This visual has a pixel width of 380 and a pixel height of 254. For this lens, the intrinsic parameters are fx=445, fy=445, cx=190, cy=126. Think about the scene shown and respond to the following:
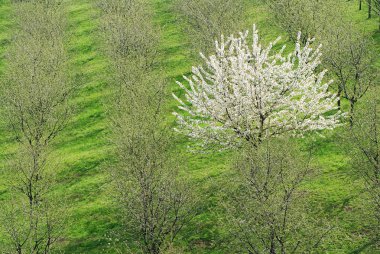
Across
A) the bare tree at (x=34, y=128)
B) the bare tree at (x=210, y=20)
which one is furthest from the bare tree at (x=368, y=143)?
the bare tree at (x=34, y=128)

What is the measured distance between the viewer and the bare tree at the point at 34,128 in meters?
37.1

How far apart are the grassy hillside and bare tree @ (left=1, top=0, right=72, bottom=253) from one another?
2.52m

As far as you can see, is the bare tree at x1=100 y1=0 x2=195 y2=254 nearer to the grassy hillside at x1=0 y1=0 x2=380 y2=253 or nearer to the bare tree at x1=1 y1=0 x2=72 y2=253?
the grassy hillside at x1=0 y1=0 x2=380 y2=253

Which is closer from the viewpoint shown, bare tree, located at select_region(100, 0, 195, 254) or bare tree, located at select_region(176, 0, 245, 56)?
bare tree, located at select_region(100, 0, 195, 254)

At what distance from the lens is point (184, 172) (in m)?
43.5

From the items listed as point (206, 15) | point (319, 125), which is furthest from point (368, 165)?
point (206, 15)

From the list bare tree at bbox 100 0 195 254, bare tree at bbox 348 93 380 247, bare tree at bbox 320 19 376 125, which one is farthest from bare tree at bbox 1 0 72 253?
bare tree at bbox 320 19 376 125

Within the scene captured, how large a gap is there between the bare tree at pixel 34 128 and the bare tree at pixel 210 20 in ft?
60.0

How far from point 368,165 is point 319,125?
5.05 metres

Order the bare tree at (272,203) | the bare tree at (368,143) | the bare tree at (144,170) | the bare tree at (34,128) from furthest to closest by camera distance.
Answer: the bare tree at (34,128) < the bare tree at (368,143) < the bare tree at (144,170) < the bare tree at (272,203)

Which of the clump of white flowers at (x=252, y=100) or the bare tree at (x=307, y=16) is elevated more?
the bare tree at (x=307, y=16)

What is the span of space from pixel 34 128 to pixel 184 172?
57.8ft

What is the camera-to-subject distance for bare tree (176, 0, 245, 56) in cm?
5434

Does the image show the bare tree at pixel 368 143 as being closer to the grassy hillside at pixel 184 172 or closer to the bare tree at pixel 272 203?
the grassy hillside at pixel 184 172
